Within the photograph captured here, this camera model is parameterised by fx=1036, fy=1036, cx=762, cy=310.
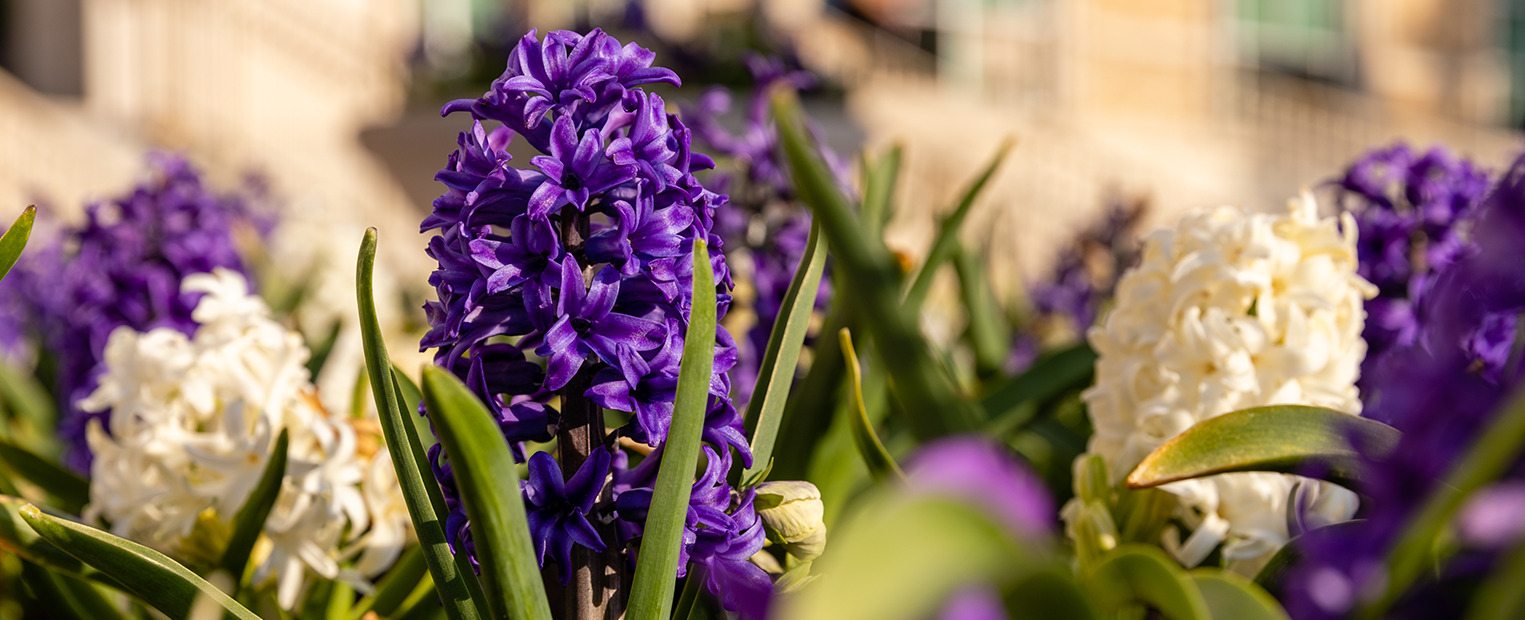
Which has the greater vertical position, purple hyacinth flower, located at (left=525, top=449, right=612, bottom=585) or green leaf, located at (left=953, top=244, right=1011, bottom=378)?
purple hyacinth flower, located at (left=525, top=449, right=612, bottom=585)

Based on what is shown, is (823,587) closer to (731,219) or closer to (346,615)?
(346,615)

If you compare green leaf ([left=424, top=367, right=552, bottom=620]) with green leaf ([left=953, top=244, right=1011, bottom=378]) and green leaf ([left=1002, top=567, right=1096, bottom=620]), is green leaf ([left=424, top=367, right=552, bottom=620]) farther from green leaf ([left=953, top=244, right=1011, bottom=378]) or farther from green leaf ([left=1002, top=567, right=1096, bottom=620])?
green leaf ([left=953, top=244, right=1011, bottom=378])

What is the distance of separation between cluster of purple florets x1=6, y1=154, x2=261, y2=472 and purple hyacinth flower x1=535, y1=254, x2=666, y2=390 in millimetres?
866

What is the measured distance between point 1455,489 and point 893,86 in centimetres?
964

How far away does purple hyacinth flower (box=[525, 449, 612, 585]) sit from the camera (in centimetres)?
49

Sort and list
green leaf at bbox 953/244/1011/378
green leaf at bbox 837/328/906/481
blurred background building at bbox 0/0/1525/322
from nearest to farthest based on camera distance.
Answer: green leaf at bbox 837/328/906/481 → green leaf at bbox 953/244/1011/378 → blurred background building at bbox 0/0/1525/322

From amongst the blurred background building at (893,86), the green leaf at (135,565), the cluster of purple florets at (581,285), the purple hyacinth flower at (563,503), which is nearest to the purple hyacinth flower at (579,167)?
the cluster of purple florets at (581,285)

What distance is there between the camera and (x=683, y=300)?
54 centimetres

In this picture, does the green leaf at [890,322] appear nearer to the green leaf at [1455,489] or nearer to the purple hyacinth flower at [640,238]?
the purple hyacinth flower at [640,238]

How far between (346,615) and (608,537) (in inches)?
15.8

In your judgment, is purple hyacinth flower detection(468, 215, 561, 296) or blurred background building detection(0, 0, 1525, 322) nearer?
purple hyacinth flower detection(468, 215, 561, 296)

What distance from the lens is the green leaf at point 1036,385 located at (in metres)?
1.05

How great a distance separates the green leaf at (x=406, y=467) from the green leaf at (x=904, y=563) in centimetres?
29

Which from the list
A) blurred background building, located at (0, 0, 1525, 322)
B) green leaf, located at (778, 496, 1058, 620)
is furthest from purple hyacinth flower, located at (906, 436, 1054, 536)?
blurred background building, located at (0, 0, 1525, 322)
